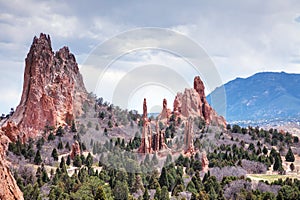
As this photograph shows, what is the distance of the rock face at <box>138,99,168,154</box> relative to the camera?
69.9 meters

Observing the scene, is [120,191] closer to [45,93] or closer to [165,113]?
[45,93]

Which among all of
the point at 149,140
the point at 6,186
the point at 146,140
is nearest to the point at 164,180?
the point at 146,140

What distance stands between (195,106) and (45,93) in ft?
113

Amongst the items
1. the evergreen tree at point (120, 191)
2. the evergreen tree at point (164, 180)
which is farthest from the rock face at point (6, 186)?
the evergreen tree at point (164, 180)

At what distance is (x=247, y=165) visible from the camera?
6725cm

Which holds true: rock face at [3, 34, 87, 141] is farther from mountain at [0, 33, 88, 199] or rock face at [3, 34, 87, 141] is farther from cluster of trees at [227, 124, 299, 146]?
cluster of trees at [227, 124, 299, 146]

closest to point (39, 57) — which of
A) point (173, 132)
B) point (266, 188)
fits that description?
point (173, 132)

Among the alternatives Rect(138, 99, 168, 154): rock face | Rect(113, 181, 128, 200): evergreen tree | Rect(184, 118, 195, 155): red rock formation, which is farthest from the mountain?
Rect(113, 181, 128, 200): evergreen tree

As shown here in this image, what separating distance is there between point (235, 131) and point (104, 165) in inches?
1917

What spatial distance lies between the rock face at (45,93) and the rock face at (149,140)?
23.3m

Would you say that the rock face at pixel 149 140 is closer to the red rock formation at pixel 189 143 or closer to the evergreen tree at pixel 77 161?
the red rock formation at pixel 189 143

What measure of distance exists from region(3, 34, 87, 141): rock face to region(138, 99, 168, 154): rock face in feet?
76.3

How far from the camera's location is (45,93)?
88625mm

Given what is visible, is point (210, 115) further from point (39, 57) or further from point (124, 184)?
point (124, 184)
